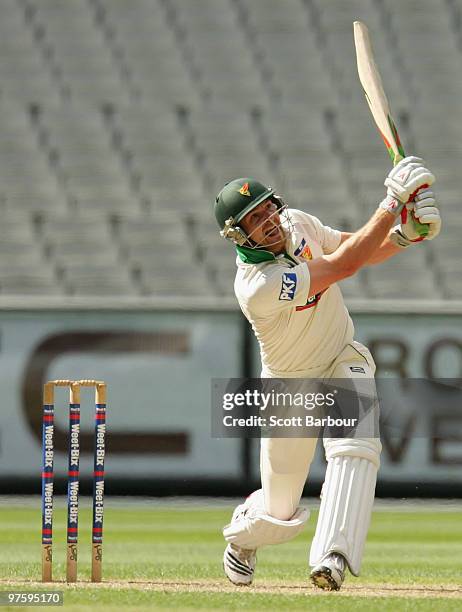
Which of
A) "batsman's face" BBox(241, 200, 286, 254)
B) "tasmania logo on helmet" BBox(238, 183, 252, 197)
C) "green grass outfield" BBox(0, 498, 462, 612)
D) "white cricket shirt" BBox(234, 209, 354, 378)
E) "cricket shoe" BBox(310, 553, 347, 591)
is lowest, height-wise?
"green grass outfield" BBox(0, 498, 462, 612)

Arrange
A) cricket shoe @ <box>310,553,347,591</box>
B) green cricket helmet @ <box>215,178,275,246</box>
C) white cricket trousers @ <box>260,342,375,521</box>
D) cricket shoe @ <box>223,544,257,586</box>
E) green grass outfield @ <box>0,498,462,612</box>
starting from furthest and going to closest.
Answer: cricket shoe @ <box>223,544,257,586</box>
white cricket trousers @ <box>260,342,375,521</box>
green cricket helmet @ <box>215,178,275,246</box>
cricket shoe @ <box>310,553,347,591</box>
green grass outfield @ <box>0,498,462,612</box>

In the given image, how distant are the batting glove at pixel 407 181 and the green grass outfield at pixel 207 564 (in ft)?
4.74

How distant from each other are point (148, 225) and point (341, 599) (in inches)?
356

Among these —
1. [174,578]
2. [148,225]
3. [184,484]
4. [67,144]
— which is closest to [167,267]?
[148,225]

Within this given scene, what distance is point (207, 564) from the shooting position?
6004mm

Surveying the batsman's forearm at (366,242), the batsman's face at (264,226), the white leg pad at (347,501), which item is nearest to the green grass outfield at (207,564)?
the white leg pad at (347,501)

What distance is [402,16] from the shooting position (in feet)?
51.3

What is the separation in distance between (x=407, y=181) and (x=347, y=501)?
1188mm

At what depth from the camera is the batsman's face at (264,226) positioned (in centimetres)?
484

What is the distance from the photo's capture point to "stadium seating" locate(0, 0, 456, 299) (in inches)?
511

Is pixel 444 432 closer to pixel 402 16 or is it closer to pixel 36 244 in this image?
pixel 36 244
